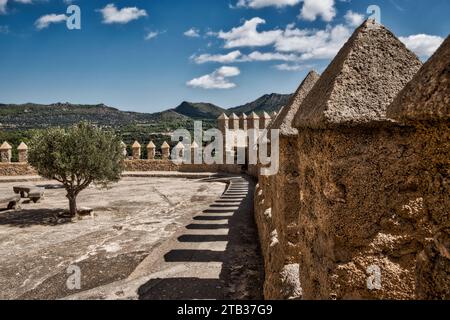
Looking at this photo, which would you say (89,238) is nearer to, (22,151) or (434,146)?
(434,146)

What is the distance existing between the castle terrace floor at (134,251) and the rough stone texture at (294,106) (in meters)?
2.68

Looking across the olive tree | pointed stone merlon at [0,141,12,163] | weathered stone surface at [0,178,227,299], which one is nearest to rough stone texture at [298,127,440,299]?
weathered stone surface at [0,178,227,299]

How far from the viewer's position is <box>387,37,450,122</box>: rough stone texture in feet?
3.73

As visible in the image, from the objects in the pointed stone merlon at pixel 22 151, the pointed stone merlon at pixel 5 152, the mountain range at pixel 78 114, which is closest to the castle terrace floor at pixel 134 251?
the pointed stone merlon at pixel 22 151

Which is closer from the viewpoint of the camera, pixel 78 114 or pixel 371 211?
pixel 371 211

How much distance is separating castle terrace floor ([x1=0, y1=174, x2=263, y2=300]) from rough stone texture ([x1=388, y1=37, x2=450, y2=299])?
459 cm

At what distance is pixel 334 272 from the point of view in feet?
7.39

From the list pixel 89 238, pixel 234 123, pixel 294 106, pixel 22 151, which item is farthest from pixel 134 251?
pixel 234 123

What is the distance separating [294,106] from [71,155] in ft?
34.5

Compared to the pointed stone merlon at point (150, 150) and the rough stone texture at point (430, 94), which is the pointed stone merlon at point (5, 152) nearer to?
the pointed stone merlon at point (150, 150)

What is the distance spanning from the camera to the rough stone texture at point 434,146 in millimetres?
1177

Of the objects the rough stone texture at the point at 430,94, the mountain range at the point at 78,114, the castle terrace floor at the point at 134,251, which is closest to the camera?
the rough stone texture at the point at 430,94

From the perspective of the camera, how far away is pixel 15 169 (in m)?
25.6
